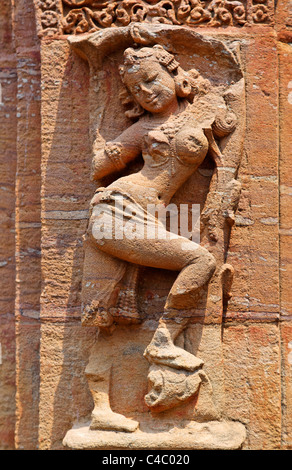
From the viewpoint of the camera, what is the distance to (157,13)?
5059 millimetres

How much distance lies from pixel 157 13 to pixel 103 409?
2.57 meters

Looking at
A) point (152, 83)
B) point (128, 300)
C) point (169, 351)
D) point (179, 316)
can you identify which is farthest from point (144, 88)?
point (169, 351)

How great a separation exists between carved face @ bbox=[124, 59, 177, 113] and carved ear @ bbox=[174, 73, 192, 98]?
33mm

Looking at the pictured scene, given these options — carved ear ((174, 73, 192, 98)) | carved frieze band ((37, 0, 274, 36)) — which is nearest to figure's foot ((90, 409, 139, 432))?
carved ear ((174, 73, 192, 98))

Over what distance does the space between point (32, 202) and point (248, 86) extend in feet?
5.46

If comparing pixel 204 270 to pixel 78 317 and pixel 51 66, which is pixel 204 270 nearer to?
pixel 78 317

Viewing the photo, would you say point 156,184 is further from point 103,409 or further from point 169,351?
point 103,409

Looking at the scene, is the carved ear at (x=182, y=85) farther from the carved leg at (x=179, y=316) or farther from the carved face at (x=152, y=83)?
the carved leg at (x=179, y=316)

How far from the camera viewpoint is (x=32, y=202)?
Result: 5.32 meters

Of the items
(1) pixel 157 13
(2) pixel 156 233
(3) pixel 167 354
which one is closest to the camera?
(3) pixel 167 354

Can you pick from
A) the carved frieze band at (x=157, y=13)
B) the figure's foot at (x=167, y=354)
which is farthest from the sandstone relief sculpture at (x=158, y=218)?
the carved frieze band at (x=157, y=13)

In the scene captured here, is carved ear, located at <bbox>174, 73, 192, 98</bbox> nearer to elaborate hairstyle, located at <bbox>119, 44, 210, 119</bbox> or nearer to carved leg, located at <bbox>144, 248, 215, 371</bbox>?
elaborate hairstyle, located at <bbox>119, 44, 210, 119</bbox>

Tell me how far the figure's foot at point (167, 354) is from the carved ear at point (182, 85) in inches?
58.8

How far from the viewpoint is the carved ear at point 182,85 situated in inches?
191
